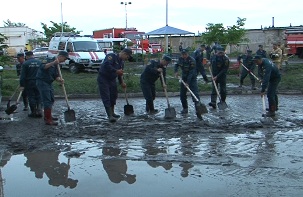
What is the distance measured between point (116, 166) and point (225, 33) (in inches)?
789

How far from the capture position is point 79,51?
23.8 metres

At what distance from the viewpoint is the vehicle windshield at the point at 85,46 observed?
943 inches

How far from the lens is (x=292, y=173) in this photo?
5934 millimetres

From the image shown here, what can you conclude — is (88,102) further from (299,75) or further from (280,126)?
(299,75)

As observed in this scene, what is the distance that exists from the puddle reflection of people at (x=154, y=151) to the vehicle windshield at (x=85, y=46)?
16503 millimetres

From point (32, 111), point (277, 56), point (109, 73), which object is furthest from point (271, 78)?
point (277, 56)

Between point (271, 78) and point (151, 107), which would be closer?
point (271, 78)

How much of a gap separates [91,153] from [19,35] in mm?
36170

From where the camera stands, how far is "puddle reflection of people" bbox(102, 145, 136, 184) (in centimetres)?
595

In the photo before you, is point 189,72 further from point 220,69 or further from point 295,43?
point 295,43

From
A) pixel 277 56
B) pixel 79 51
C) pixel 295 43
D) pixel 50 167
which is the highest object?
pixel 295 43

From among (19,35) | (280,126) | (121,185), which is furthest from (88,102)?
(19,35)

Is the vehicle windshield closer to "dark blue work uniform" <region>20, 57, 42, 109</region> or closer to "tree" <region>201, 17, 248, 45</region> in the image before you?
"tree" <region>201, 17, 248, 45</region>

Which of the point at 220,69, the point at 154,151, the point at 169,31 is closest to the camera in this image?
the point at 154,151
